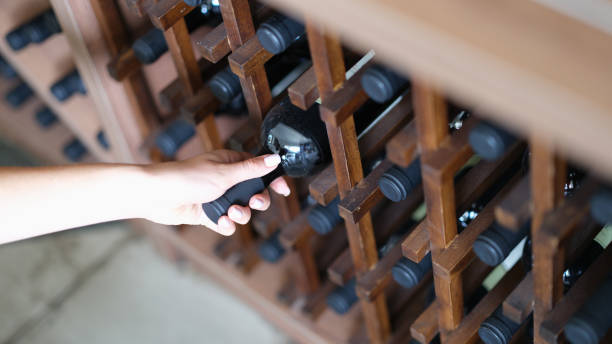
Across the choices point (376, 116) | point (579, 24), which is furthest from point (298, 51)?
point (579, 24)

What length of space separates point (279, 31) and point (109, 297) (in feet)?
2.98

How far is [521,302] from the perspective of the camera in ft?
2.22

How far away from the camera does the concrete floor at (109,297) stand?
136cm

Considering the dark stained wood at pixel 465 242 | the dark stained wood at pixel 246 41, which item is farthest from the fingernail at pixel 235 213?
the dark stained wood at pixel 465 242

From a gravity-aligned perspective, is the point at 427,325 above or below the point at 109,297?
above

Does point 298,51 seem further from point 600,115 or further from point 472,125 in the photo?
point 600,115

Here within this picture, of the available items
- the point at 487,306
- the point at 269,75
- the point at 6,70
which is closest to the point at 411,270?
the point at 487,306

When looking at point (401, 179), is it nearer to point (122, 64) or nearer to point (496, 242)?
point (496, 242)

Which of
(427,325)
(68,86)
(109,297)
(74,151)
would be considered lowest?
(109,297)

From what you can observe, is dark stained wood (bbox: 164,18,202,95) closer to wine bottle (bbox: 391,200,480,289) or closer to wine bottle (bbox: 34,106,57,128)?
wine bottle (bbox: 391,200,480,289)

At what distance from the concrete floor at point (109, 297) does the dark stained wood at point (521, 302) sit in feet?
2.32

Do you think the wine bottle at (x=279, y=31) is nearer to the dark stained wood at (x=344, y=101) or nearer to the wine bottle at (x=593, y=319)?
the dark stained wood at (x=344, y=101)

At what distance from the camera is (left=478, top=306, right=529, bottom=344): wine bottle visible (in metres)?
0.72

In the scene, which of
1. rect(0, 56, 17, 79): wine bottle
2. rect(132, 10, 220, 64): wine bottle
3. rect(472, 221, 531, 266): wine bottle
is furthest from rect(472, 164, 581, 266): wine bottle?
rect(0, 56, 17, 79): wine bottle
